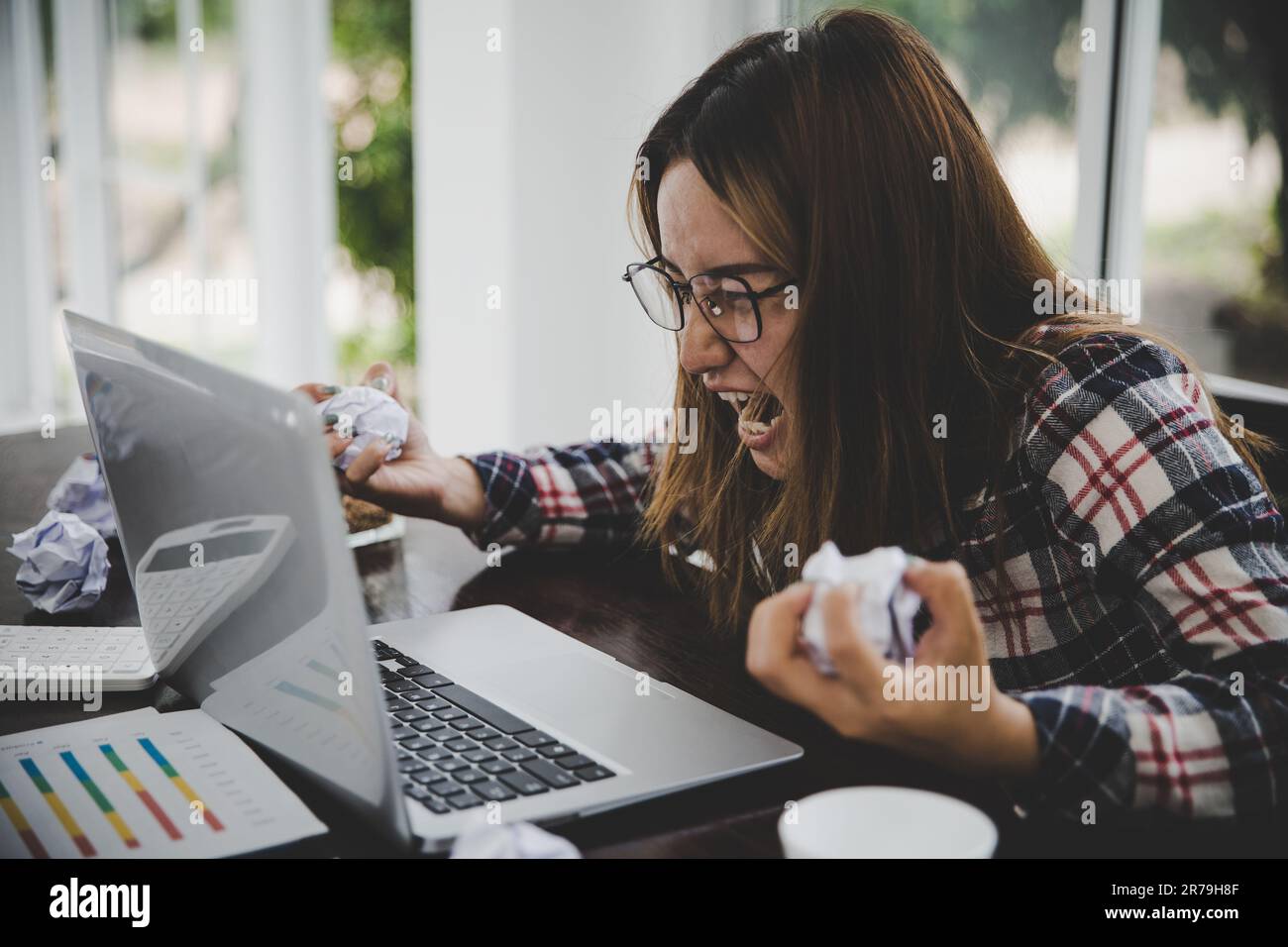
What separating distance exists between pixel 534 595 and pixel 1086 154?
4.82 feet

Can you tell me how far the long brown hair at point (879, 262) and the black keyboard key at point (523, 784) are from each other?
1.18 feet

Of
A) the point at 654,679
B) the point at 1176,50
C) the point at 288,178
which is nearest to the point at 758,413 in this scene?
the point at 654,679

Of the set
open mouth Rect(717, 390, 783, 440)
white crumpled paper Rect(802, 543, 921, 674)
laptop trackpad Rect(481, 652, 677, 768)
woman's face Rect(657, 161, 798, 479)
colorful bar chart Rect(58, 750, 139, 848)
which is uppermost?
woman's face Rect(657, 161, 798, 479)

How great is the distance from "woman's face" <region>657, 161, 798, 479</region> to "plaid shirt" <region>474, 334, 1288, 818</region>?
0.63ft

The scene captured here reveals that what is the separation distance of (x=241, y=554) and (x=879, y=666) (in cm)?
39

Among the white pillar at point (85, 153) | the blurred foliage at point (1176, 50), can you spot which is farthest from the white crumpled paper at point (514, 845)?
the white pillar at point (85, 153)

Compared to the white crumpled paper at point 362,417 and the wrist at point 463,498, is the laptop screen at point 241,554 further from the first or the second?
the wrist at point 463,498

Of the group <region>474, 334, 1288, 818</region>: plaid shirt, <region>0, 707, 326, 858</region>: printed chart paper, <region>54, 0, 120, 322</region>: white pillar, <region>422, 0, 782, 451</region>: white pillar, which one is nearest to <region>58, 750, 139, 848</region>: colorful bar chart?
<region>0, 707, 326, 858</region>: printed chart paper

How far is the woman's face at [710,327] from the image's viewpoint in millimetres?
981

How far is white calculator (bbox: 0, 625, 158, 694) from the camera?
3.11ft

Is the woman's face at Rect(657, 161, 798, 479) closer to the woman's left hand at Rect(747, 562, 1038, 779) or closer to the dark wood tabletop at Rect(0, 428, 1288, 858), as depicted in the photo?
the dark wood tabletop at Rect(0, 428, 1288, 858)

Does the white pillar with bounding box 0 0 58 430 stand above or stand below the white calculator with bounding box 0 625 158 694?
above
